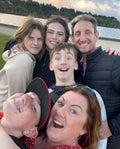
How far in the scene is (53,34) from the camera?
290 cm

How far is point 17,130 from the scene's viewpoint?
1.57m

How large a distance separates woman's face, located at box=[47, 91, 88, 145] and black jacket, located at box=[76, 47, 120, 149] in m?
0.75

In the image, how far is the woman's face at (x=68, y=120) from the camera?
1.66m

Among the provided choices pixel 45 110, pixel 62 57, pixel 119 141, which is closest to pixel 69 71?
pixel 62 57

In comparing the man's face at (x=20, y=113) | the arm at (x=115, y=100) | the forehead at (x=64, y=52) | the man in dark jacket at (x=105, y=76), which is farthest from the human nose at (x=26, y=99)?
the arm at (x=115, y=100)

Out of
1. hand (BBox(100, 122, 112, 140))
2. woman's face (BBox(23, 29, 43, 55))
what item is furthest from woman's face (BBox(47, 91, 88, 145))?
woman's face (BBox(23, 29, 43, 55))

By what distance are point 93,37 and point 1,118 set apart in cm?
202

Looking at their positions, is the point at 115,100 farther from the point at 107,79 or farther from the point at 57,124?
the point at 57,124

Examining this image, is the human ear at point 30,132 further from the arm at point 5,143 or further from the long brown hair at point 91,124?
the long brown hair at point 91,124

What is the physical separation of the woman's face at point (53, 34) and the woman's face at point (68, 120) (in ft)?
4.67

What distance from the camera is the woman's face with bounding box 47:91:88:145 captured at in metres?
1.66

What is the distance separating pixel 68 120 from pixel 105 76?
108cm

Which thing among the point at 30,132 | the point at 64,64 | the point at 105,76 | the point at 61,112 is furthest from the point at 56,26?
the point at 30,132

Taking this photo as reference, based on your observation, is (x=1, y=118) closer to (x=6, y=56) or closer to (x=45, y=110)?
(x=45, y=110)
